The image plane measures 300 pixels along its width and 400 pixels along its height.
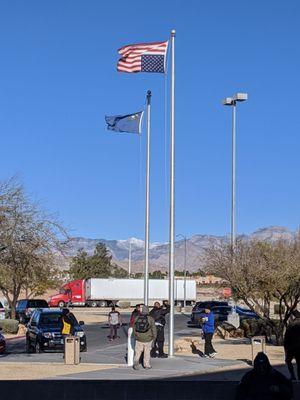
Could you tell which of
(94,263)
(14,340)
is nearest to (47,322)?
(14,340)

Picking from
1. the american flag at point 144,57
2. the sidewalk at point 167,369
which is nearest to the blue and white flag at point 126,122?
the american flag at point 144,57

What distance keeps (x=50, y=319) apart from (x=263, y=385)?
18443 millimetres

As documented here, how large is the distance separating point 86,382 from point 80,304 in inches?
2711

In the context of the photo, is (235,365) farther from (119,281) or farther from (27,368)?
(119,281)

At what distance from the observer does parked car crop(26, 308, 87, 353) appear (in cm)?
2491

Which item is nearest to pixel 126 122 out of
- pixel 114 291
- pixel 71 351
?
pixel 71 351

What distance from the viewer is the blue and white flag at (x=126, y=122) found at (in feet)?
94.3

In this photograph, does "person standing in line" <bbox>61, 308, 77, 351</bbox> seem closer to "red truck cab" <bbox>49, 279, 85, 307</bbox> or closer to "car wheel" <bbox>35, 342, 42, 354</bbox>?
"car wheel" <bbox>35, 342, 42, 354</bbox>

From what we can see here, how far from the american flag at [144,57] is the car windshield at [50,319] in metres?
9.09

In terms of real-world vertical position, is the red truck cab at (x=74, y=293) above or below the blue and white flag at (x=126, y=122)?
below

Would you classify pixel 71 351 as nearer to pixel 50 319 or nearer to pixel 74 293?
pixel 50 319

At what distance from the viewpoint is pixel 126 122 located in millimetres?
28828

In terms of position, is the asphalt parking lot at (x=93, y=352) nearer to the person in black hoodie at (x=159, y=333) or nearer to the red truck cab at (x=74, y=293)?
the person in black hoodie at (x=159, y=333)

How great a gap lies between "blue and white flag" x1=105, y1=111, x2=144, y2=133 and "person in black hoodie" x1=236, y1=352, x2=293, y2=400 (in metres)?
20.9
